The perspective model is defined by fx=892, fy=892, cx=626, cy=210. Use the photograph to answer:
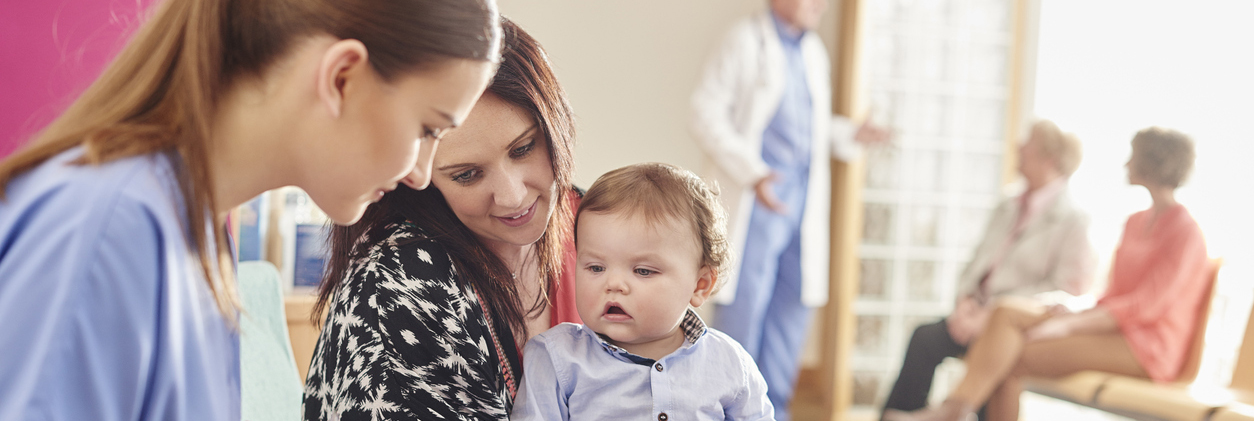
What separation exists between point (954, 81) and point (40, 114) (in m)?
3.94

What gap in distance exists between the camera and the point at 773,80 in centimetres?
384

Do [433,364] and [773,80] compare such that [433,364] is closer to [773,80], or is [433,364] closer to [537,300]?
[537,300]

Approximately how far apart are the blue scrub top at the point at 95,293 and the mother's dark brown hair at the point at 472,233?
0.39 meters

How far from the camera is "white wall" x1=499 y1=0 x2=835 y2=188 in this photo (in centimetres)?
412

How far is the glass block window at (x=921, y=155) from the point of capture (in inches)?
173

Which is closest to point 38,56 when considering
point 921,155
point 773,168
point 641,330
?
point 641,330

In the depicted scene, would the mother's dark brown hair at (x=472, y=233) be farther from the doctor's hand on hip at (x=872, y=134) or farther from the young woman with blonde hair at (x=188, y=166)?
the doctor's hand on hip at (x=872, y=134)

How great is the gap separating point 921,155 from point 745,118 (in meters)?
1.13

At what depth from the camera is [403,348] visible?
3.12ft

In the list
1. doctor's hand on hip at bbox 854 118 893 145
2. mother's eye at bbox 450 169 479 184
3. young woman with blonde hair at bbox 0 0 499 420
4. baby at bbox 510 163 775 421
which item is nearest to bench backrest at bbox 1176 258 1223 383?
doctor's hand on hip at bbox 854 118 893 145

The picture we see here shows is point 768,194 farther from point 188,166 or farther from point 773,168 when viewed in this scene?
point 188,166

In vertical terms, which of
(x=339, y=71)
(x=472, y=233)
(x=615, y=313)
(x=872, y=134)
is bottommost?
(x=872, y=134)

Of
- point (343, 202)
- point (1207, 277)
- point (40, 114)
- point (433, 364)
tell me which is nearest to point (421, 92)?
point (343, 202)

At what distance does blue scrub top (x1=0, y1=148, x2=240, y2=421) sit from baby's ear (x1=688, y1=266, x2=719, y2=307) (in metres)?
0.71
